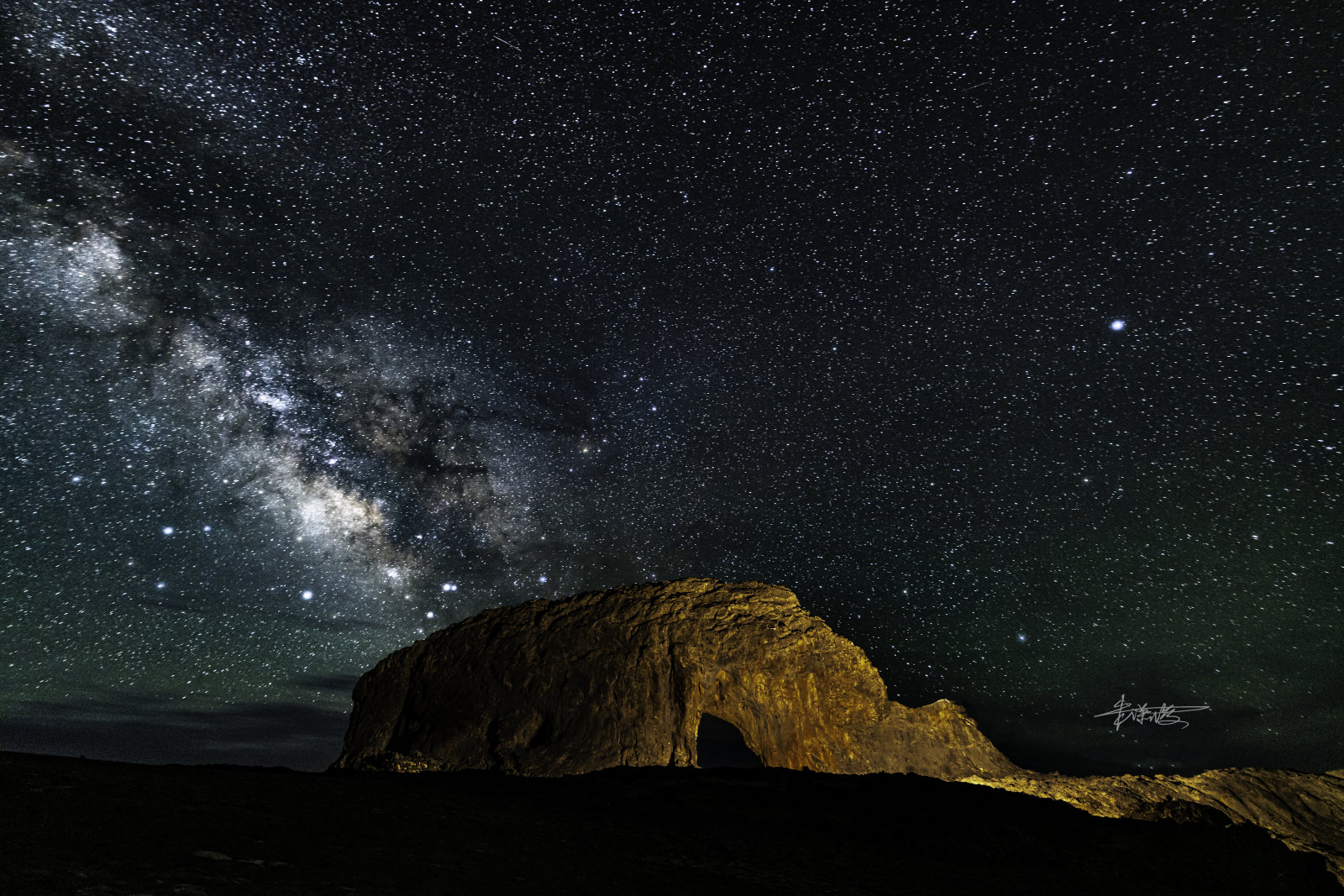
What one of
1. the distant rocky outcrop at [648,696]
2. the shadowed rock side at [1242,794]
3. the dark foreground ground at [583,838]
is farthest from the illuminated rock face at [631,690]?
the dark foreground ground at [583,838]

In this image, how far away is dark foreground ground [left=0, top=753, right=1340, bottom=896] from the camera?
19.4ft

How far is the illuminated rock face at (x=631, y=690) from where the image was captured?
2302 cm

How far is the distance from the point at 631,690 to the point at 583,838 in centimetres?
1548

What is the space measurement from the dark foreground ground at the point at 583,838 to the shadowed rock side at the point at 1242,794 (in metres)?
15.7

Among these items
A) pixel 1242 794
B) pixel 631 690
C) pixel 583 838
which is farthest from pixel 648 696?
pixel 1242 794

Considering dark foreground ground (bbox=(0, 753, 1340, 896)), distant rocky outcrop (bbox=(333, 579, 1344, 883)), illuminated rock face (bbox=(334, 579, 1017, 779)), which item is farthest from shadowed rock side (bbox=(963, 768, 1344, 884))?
dark foreground ground (bbox=(0, 753, 1340, 896))

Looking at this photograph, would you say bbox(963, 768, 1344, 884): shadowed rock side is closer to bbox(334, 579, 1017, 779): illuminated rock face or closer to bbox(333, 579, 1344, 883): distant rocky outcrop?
bbox(333, 579, 1344, 883): distant rocky outcrop

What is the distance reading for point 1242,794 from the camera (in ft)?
111

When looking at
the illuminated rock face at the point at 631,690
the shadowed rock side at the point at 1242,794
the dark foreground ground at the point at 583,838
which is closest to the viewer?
the dark foreground ground at the point at 583,838

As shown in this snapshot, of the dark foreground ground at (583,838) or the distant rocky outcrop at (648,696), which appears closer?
the dark foreground ground at (583,838)

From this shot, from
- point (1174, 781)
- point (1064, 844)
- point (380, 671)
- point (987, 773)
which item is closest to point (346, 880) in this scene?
point (1064, 844)

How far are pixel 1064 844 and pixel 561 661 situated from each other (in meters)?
17.3

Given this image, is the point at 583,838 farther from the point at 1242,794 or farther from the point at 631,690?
the point at 1242,794

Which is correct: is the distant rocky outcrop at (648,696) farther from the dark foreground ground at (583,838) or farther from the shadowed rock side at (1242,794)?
the dark foreground ground at (583,838)
